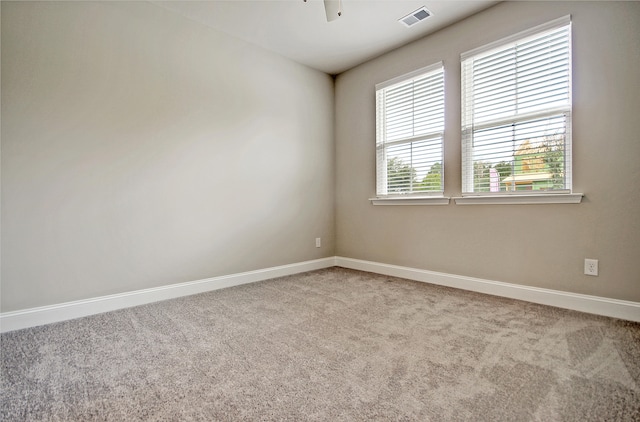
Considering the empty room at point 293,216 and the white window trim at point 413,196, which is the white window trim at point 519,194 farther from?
the white window trim at point 413,196

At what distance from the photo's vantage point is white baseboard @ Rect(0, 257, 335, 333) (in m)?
2.16

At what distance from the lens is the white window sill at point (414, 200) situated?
316 centimetres

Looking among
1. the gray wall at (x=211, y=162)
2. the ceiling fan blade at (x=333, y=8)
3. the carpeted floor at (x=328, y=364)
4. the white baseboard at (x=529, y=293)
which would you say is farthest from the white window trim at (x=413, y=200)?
the ceiling fan blade at (x=333, y=8)

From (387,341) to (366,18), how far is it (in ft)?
9.28

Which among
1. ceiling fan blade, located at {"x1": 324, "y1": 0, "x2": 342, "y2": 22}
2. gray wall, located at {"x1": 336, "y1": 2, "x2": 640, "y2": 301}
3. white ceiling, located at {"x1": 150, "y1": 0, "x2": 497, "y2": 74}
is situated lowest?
gray wall, located at {"x1": 336, "y1": 2, "x2": 640, "y2": 301}

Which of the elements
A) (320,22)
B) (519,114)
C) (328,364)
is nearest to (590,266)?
(519,114)

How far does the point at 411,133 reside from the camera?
3.44 metres

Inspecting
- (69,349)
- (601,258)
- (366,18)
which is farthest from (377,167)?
(69,349)

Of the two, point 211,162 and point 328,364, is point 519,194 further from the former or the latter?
point 211,162

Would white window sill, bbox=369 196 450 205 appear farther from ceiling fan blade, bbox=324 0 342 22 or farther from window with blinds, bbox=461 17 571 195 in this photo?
ceiling fan blade, bbox=324 0 342 22

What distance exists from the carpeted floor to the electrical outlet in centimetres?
33

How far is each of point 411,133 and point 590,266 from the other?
6.52ft

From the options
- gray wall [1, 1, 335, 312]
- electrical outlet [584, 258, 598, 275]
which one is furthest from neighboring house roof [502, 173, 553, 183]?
gray wall [1, 1, 335, 312]

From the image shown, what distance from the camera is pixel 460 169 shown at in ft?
9.93
